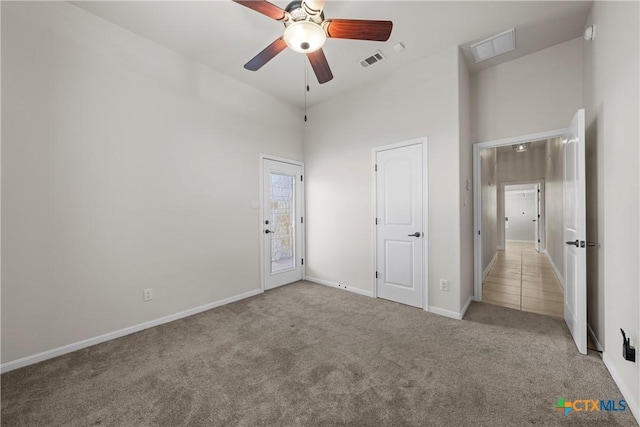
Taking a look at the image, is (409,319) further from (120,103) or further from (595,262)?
(120,103)

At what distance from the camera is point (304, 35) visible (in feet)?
5.95

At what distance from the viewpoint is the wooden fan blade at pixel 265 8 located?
1.67 metres

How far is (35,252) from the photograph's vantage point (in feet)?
6.80

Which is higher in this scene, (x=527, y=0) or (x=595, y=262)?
(x=527, y=0)

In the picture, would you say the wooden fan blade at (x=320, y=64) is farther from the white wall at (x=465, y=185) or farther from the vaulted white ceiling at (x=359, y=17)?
the white wall at (x=465, y=185)

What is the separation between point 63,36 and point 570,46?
5.01 meters

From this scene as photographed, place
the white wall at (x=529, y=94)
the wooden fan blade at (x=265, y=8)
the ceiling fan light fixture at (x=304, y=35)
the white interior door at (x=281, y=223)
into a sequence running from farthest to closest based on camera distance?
the white interior door at (x=281, y=223) → the white wall at (x=529, y=94) → the ceiling fan light fixture at (x=304, y=35) → the wooden fan blade at (x=265, y=8)

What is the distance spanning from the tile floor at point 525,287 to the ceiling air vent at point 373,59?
3430 mm

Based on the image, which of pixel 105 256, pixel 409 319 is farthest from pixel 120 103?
pixel 409 319

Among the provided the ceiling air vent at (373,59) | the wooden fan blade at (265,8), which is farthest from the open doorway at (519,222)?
the wooden fan blade at (265,8)

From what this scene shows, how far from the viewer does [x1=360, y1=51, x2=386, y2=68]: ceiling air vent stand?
2987 millimetres

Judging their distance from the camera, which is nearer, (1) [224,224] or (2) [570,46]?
(2) [570,46]

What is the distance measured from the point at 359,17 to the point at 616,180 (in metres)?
2.44

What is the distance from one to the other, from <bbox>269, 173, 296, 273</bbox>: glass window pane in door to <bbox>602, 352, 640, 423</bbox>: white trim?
3614 mm
